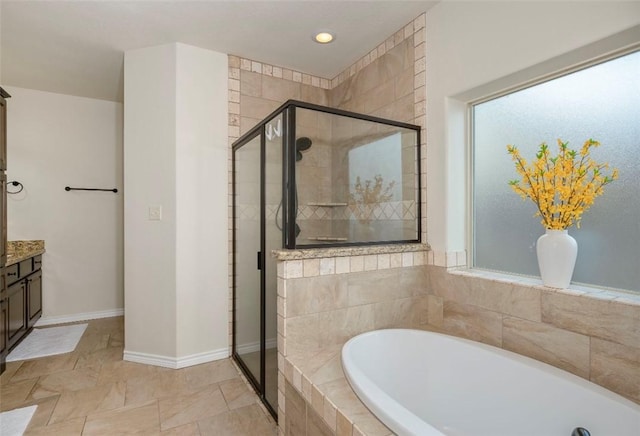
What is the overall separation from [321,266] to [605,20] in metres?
1.66

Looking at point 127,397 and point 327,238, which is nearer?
point 327,238

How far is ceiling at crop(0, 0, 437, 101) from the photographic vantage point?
215 cm

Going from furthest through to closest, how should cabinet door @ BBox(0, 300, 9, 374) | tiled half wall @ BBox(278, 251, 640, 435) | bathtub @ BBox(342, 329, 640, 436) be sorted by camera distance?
cabinet door @ BBox(0, 300, 9, 374)
tiled half wall @ BBox(278, 251, 640, 435)
bathtub @ BBox(342, 329, 640, 436)

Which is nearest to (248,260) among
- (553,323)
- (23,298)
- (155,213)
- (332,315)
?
(155,213)

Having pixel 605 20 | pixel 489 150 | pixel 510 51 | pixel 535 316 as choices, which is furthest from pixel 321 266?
pixel 605 20

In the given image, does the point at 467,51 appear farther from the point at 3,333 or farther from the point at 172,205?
the point at 3,333

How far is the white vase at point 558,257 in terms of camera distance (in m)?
1.52

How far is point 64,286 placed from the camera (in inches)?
144

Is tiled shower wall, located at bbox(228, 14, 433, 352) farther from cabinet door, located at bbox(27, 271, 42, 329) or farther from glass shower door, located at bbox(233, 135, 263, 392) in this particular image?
cabinet door, located at bbox(27, 271, 42, 329)

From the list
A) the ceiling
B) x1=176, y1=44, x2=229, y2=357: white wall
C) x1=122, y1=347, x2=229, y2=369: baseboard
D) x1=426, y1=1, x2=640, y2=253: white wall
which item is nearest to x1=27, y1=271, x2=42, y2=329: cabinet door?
x1=122, y1=347, x2=229, y2=369: baseboard

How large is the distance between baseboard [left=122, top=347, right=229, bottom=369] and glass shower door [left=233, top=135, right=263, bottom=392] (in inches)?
8.0

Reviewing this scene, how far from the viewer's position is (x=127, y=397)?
2.13 metres

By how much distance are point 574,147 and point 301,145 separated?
1404 mm

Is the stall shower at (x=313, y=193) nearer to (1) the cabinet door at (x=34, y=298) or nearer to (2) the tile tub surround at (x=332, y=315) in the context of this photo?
(2) the tile tub surround at (x=332, y=315)
